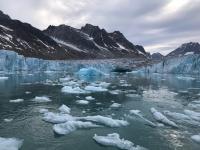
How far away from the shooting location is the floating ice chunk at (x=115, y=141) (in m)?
10.6

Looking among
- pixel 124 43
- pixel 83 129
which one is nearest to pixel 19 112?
pixel 83 129

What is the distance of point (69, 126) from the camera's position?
13.1 m

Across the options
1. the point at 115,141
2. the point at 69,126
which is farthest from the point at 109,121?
the point at 115,141

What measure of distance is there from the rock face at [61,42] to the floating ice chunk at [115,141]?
8775 centimetres

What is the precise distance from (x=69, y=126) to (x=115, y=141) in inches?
118

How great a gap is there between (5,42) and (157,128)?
95.9m

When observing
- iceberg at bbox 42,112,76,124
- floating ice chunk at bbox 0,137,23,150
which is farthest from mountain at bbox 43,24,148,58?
floating ice chunk at bbox 0,137,23,150

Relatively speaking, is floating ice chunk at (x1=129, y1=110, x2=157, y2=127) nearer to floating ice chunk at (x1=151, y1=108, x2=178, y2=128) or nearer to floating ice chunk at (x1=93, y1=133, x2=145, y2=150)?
floating ice chunk at (x1=151, y1=108, x2=178, y2=128)

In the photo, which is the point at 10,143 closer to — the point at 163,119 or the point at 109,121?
the point at 109,121

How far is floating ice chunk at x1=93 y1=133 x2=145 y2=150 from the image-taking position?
10.6 metres

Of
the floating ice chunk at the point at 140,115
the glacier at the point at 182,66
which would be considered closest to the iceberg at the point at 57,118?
the floating ice chunk at the point at 140,115

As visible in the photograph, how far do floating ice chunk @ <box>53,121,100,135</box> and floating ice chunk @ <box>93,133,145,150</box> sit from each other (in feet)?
5.31

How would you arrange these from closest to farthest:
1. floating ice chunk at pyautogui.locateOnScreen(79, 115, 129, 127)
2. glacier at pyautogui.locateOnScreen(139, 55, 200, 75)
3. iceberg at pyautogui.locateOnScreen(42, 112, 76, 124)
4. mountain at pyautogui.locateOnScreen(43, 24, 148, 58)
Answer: floating ice chunk at pyautogui.locateOnScreen(79, 115, 129, 127) < iceberg at pyautogui.locateOnScreen(42, 112, 76, 124) < glacier at pyautogui.locateOnScreen(139, 55, 200, 75) < mountain at pyautogui.locateOnScreen(43, 24, 148, 58)

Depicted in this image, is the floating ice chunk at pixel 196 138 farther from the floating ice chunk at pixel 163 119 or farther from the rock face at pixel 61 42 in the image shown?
the rock face at pixel 61 42
